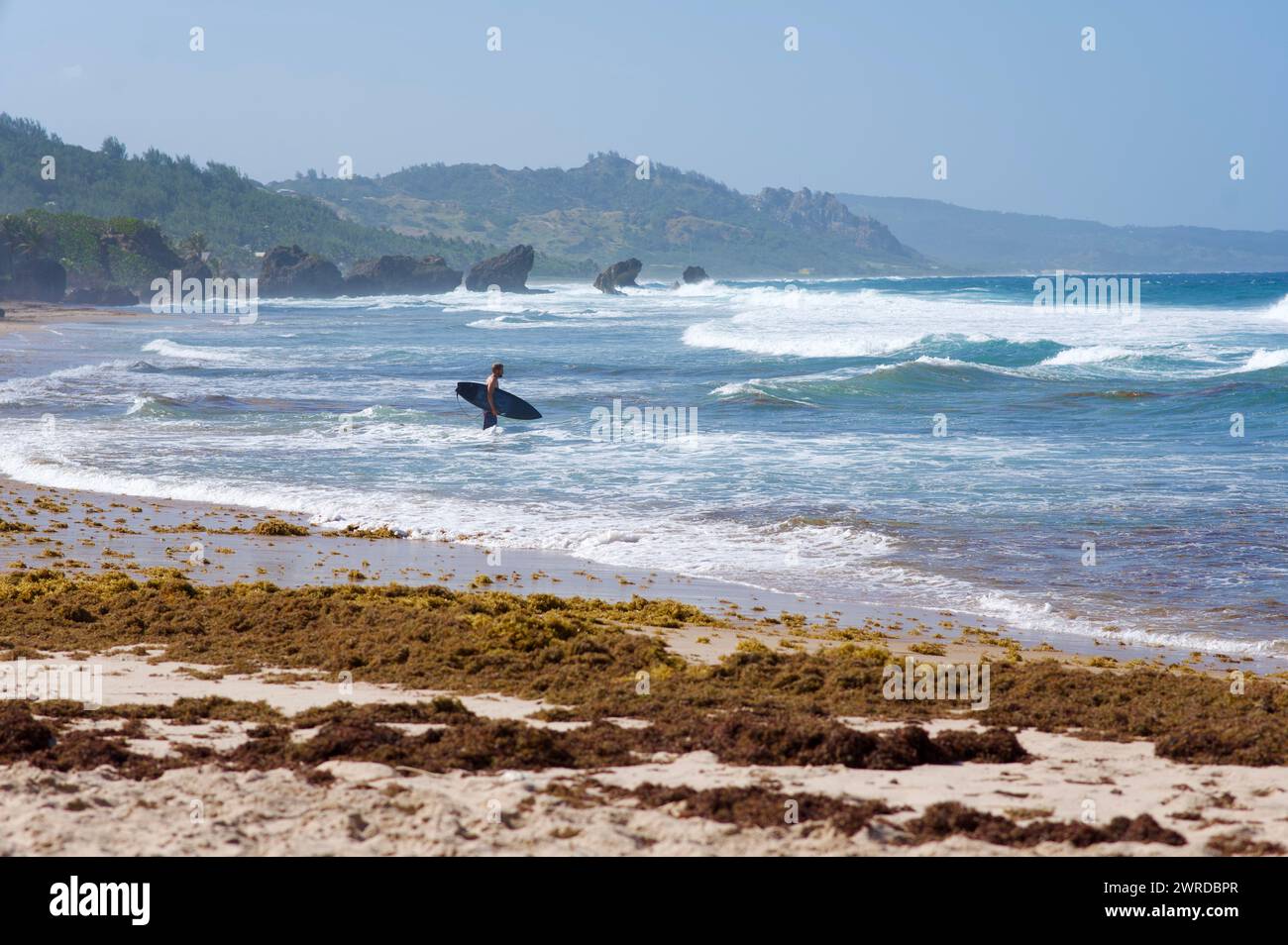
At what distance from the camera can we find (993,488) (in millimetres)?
15594

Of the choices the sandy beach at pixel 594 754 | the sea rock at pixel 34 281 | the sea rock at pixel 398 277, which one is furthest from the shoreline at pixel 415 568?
the sea rock at pixel 398 277

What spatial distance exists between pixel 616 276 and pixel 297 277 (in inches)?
1112

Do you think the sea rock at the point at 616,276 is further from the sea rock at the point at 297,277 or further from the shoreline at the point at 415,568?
the shoreline at the point at 415,568

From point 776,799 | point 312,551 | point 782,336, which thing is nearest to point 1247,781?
point 776,799

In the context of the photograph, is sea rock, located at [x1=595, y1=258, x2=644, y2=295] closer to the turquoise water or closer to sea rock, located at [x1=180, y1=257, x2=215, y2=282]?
sea rock, located at [x1=180, y1=257, x2=215, y2=282]

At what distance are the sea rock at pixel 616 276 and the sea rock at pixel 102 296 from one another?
4224cm

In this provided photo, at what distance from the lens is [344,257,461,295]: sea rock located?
11644 cm

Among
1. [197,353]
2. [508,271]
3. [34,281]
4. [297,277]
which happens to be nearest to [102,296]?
[34,281]

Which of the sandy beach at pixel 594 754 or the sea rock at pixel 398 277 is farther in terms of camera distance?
the sea rock at pixel 398 277

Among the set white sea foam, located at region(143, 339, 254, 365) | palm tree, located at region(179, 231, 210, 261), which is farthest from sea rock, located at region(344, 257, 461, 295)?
white sea foam, located at region(143, 339, 254, 365)

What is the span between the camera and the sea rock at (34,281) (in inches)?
3076

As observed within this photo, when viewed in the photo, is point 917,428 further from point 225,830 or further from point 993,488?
point 225,830

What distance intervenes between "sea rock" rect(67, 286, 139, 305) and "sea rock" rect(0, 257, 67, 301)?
1482 mm
